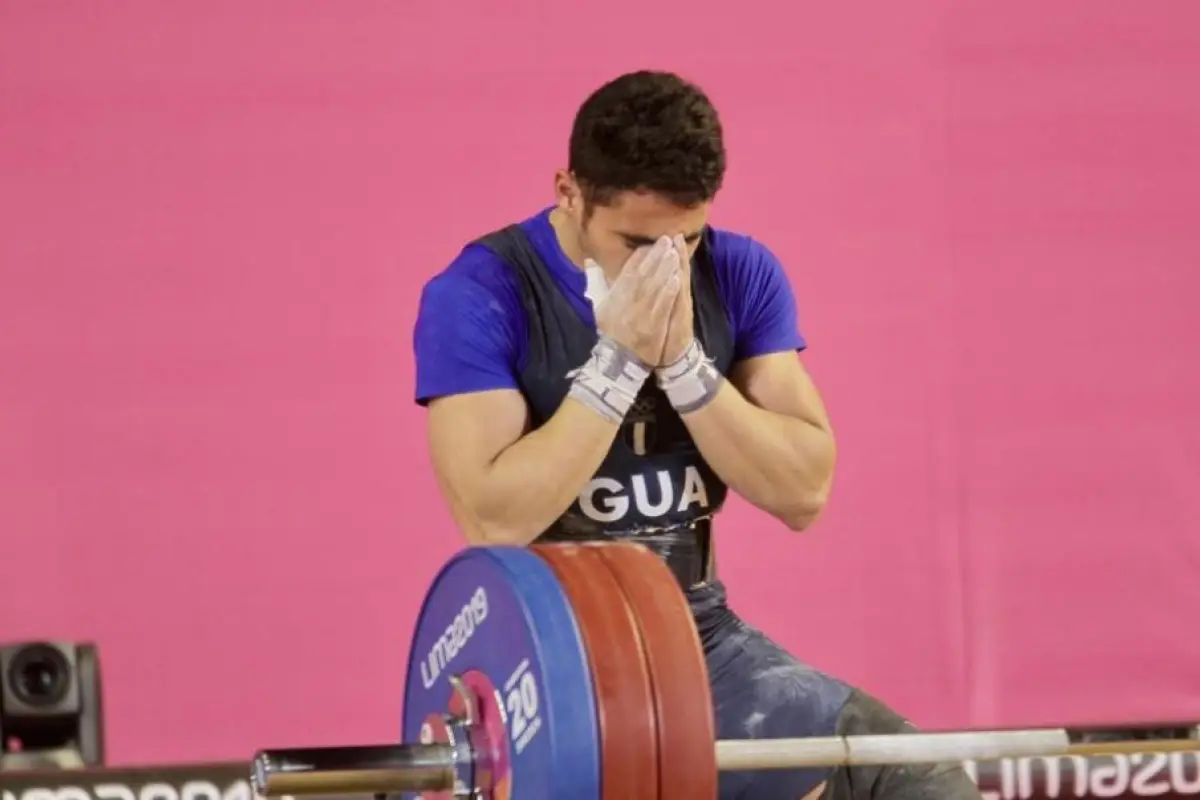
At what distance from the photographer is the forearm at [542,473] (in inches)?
90.5

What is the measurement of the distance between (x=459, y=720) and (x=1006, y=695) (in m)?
1.94

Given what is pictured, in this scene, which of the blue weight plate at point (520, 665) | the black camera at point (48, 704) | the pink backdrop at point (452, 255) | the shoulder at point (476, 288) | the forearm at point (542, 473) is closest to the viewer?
the blue weight plate at point (520, 665)

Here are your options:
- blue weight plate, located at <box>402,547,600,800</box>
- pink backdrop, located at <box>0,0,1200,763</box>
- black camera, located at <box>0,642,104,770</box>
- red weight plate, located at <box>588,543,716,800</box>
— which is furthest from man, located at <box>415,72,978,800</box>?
pink backdrop, located at <box>0,0,1200,763</box>

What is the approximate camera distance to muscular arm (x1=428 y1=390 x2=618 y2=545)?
90.6 inches

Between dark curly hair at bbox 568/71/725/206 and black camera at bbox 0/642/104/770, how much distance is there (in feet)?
3.92

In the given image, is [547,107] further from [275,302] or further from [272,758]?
[272,758]

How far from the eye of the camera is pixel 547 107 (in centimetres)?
368

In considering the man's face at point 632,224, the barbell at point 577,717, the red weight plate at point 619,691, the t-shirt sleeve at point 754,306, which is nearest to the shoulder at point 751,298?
the t-shirt sleeve at point 754,306

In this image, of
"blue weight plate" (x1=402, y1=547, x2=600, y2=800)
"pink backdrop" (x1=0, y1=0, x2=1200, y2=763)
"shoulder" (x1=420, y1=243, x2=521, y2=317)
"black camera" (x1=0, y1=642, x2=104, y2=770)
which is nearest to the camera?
"blue weight plate" (x1=402, y1=547, x2=600, y2=800)

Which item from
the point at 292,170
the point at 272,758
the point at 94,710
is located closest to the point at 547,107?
the point at 292,170

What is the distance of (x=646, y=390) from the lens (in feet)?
8.00

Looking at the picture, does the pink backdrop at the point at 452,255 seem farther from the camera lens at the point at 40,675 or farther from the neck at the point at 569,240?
the neck at the point at 569,240

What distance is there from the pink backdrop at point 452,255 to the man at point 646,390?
3.97 feet

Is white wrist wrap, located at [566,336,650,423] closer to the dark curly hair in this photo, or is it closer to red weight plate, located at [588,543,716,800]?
the dark curly hair
